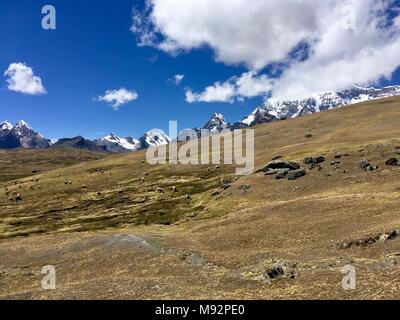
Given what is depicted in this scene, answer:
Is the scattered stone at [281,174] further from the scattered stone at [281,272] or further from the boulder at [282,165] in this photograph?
the scattered stone at [281,272]

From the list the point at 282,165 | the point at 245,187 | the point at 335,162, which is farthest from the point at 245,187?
the point at 335,162

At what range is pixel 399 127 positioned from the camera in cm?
16588

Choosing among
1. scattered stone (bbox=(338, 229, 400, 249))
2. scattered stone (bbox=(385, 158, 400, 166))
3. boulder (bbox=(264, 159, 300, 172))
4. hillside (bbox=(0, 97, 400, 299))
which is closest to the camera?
hillside (bbox=(0, 97, 400, 299))

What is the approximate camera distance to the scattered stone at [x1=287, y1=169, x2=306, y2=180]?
96.6 metres

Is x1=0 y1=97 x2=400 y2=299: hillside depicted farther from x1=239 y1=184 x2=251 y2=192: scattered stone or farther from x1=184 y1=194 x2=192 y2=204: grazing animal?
x1=184 y1=194 x2=192 y2=204: grazing animal

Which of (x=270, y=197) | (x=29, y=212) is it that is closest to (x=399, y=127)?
(x=270, y=197)

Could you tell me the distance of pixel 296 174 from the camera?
319 ft

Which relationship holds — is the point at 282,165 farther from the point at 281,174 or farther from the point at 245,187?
the point at 245,187

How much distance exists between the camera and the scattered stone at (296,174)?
317ft

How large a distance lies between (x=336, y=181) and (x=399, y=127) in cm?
9155

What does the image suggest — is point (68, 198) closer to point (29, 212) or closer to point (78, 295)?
point (29, 212)
